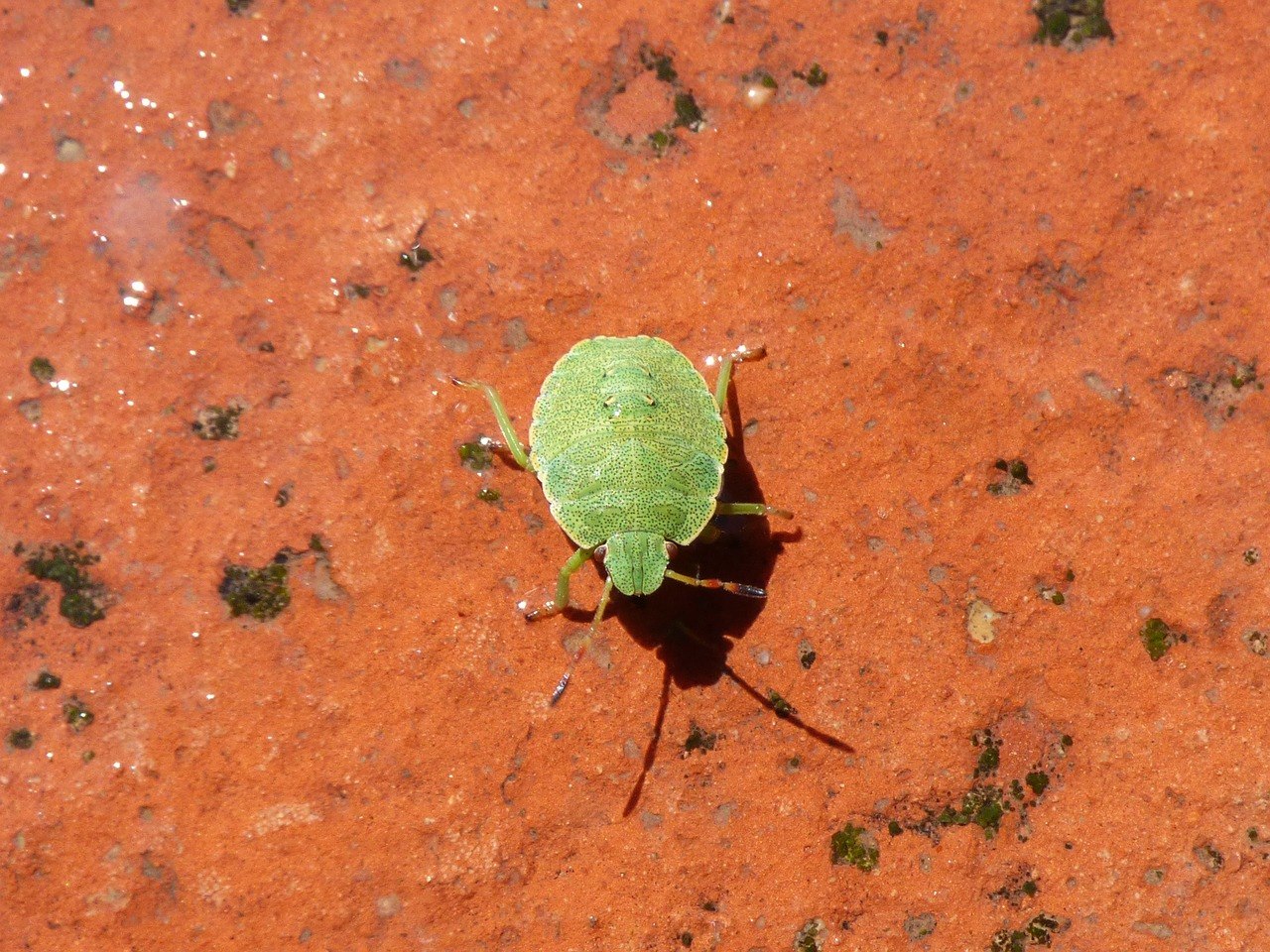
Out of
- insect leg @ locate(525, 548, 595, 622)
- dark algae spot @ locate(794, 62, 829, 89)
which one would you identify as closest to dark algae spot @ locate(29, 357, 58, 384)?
insect leg @ locate(525, 548, 595, 622)

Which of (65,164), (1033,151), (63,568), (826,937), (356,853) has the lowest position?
(826,937)

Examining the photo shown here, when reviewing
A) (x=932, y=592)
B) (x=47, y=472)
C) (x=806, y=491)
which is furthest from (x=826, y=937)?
(x=47, y=472)

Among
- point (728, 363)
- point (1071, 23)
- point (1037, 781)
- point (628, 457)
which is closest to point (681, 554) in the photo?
point (628, 457)

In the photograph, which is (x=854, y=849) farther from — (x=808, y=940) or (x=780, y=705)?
(x=780, y=705)

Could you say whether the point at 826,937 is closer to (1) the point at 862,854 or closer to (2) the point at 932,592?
(1) the point at 862,854

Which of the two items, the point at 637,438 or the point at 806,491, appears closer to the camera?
the point at 637,438

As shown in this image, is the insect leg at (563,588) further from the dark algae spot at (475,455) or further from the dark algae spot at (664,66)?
the dark algae spot at (664,66)
